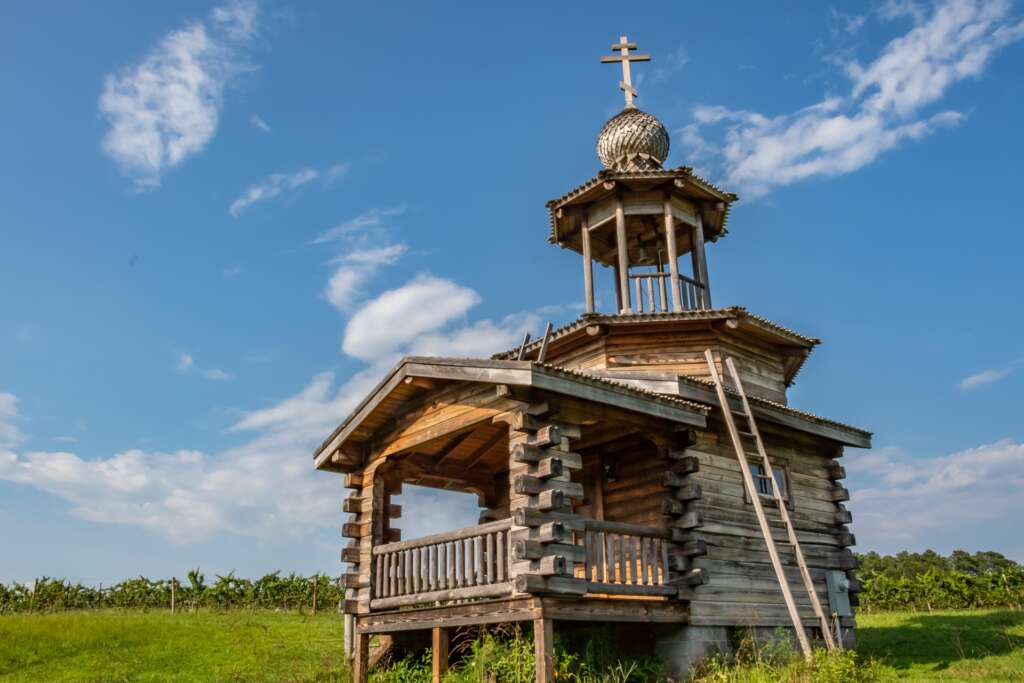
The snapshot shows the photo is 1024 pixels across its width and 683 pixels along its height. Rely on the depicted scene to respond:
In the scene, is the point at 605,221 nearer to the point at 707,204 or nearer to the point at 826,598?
the point at 707,204

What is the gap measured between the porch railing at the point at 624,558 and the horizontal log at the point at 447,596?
49.5 inches

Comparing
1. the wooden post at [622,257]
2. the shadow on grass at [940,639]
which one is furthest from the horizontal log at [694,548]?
the wooden post at [622,257]

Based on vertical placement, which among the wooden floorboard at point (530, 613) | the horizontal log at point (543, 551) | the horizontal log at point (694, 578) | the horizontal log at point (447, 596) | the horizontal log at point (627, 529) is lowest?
the wooden floorboard at point (530, 613)

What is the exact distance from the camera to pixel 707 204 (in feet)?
65.2

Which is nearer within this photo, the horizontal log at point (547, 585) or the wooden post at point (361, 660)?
the horizontal log at point (547, 585)

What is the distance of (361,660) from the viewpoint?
50.0 feet

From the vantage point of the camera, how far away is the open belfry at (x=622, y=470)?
40.9ft

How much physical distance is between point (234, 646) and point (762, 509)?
16.7m

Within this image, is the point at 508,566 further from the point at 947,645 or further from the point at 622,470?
the point at 947,645

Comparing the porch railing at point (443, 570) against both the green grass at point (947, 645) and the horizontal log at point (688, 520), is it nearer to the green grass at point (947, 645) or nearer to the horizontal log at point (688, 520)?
the horizontal log at point (688, 520)

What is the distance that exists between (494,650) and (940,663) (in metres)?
8.50

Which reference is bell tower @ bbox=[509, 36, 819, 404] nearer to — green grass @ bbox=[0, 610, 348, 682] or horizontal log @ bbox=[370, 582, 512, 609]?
horizontal log @ bbox=[370, 582, 512, 609]

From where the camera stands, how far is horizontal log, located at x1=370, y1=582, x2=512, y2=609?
1232 cm

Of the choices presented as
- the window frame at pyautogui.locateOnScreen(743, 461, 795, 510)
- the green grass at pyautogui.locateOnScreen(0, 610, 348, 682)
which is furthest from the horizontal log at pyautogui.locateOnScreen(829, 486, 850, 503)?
the green grass at pyautogui.locateOnScreen(0, 610, 348, 682)
